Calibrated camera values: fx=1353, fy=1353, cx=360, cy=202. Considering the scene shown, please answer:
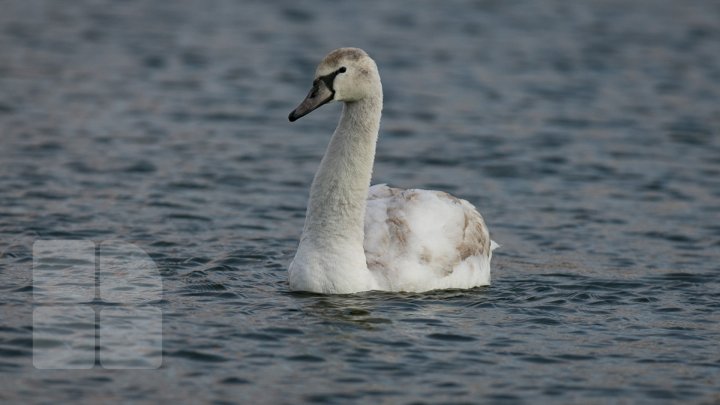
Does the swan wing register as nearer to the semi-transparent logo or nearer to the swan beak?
the swan beak

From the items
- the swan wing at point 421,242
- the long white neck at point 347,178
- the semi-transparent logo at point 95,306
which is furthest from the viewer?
the swan wing at point 421,242

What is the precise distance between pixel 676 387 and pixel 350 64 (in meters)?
3.87

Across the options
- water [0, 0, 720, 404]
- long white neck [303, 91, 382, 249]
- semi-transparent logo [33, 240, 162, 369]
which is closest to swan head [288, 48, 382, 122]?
long white neck [303, 91, 382, 249]

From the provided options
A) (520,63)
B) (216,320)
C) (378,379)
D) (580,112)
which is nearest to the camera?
(378,379)

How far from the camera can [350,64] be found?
11664mm

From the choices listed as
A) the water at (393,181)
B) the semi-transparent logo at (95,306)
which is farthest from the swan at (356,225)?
the semi-transparent logo at (95,306)

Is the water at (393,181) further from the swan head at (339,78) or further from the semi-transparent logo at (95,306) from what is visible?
the swan head at (339,78)

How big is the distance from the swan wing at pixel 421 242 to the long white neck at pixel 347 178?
341mm

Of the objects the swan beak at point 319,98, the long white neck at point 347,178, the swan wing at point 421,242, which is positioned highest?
the swan beak at point 319,98

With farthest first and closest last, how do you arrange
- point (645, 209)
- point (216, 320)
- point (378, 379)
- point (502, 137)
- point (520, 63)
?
1. point (520, 63)
2. point (502, 137)
3. point (645, 209)
4. point (216, 320)
5. point (378, 379)

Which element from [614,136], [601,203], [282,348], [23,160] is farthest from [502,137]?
[282,348]

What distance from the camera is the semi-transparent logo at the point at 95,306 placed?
10.2 m

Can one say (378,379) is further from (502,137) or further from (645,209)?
(502,137)

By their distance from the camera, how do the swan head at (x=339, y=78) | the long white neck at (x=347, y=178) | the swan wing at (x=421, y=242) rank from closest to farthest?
the swan head at (x=339, y=78) → the long white neck at (x=347, y=178) → the swan wing at (x=421, y=242)
